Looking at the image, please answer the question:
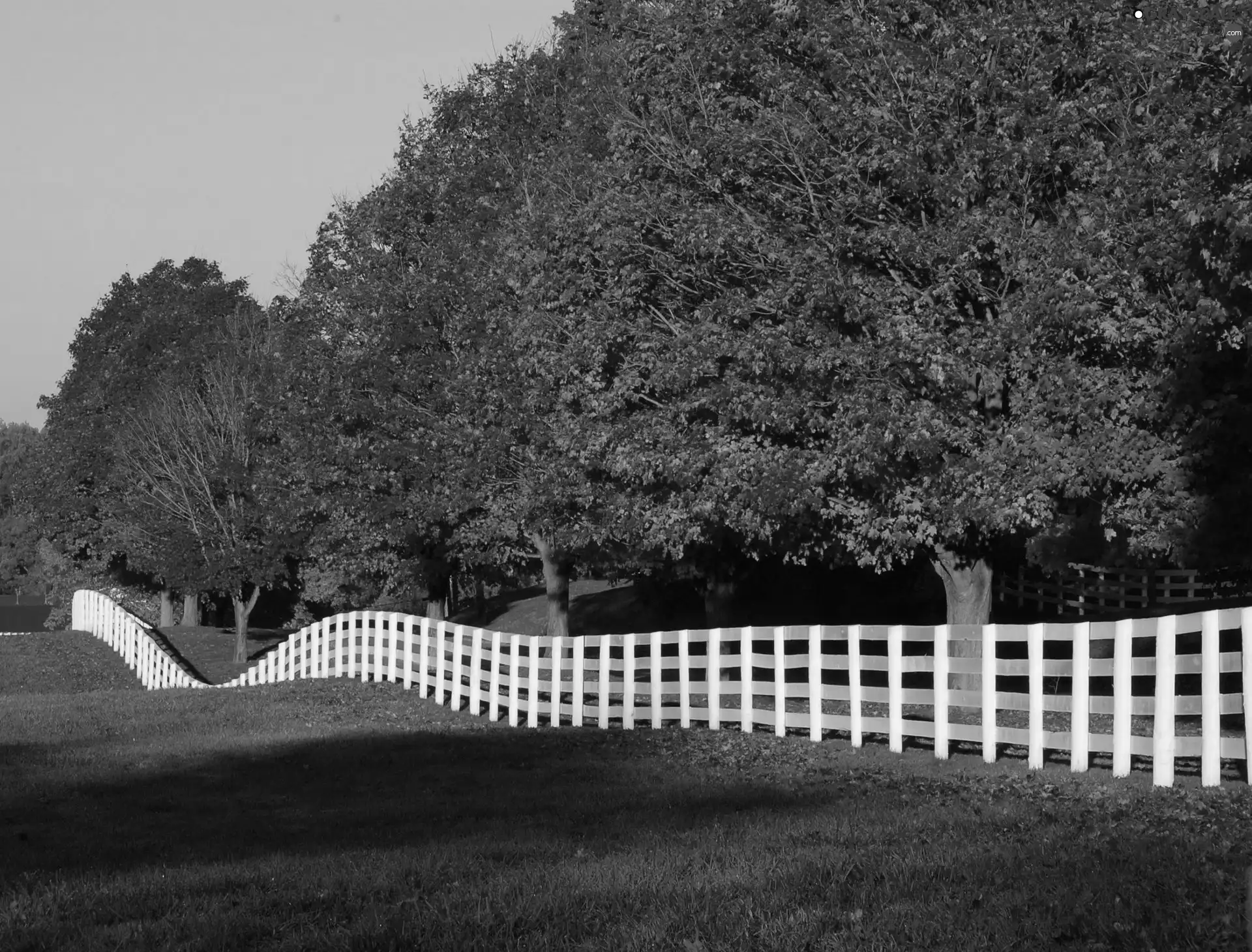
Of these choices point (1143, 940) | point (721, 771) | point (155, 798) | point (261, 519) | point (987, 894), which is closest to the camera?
point (1143, 940)

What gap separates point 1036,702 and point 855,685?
108 inches

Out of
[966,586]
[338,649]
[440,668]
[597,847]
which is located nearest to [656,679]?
[440,668]

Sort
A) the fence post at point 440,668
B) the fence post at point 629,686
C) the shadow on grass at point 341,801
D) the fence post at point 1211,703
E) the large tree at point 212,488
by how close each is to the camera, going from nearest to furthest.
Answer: the shadow on grass at point 341,801 < the fence post at point 1211,703 < the fence post at point 629,686 < the fence post at point 440,668 < the large tree at point 212,488

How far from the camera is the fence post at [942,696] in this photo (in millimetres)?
14711

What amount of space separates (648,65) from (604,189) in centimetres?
216

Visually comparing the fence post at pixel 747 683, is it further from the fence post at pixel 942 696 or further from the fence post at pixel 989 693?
the fence post at pixel 989 693

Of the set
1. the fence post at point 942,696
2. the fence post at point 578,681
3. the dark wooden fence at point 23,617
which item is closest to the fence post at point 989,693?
the fence post at point 942,696

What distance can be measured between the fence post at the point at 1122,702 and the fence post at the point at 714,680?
6183 mm

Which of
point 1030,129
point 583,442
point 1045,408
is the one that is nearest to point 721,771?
point 1045,408

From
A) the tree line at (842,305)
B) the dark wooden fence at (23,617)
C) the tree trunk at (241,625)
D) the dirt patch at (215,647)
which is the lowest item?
the dark wooden fence at (23,617)

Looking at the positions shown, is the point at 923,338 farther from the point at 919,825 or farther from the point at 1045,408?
the point at 919,825

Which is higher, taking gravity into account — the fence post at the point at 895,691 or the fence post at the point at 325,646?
the fence post at the point at 895,691

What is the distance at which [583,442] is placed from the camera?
25125 mm

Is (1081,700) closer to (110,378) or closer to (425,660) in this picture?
(425,660)
